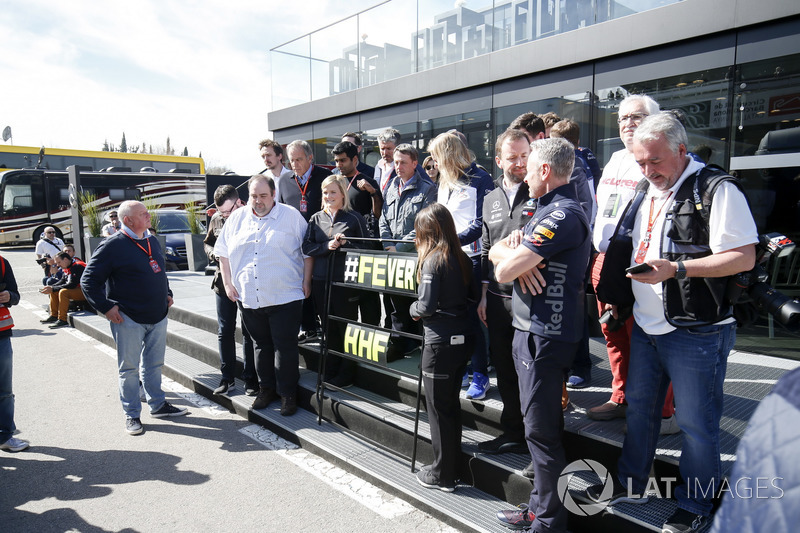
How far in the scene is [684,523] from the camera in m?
2.26

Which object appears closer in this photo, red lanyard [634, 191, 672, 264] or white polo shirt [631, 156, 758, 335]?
white polo shirt [631, 156, 758, 335]

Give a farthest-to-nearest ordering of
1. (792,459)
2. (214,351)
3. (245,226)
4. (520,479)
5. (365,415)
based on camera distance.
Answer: (214,351) → (245,226) → (365,415) → (520,479) → (792,459)

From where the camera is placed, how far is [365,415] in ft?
12.6

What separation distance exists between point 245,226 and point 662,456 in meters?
3.60

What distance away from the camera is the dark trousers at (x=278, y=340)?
4.25m

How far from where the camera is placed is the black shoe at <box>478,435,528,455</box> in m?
3.10

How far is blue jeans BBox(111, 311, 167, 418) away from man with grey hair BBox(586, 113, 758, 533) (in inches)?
168

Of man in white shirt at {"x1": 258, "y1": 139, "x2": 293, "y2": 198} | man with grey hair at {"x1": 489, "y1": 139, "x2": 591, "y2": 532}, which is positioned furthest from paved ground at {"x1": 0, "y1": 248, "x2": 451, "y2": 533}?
man in white shirt at {"x1": 258, "y1": 139, "x2": 293, "y2": 198}

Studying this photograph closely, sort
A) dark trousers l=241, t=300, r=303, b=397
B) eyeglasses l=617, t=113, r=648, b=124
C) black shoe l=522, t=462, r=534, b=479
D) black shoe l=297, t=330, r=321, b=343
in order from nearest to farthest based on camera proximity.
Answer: black shoe l=522, t=462, r=534, b=479 → eyeglasses l=617, t=113, r=648, b=124 → dark trousers l=241, t=300, r=303, b=397 → black shoe l=297, t=330, r=321, b=343

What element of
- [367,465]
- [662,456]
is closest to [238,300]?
[367,465]

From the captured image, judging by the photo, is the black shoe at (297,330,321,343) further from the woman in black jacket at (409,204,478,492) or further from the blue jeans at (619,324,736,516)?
the blue jeans at (619,324,736,516)

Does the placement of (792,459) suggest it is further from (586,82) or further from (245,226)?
(586,82)

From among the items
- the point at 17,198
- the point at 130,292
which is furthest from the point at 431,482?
the point at 17,198

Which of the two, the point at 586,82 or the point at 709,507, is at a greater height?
the point at 586,82
